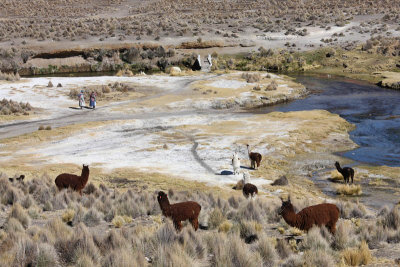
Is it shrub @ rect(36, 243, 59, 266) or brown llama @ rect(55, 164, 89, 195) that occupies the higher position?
shrub @ rect(36, 243, 59, 266)

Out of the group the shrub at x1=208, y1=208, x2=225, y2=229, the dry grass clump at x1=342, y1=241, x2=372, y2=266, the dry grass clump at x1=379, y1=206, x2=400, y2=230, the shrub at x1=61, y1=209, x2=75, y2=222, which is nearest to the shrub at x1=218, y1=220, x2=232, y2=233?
the shrub at x1=208, y1=208, x2=225, y2=229

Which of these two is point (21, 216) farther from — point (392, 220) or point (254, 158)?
point (254, 158)

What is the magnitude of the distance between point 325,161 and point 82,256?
18678 mm

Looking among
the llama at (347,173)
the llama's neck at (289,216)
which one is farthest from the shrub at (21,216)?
the llama at (347,173)

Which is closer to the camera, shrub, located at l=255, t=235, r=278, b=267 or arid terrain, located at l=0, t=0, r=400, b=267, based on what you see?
shrub, located at l=255, t=235, r=278, b=267

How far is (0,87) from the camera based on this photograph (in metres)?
44.9

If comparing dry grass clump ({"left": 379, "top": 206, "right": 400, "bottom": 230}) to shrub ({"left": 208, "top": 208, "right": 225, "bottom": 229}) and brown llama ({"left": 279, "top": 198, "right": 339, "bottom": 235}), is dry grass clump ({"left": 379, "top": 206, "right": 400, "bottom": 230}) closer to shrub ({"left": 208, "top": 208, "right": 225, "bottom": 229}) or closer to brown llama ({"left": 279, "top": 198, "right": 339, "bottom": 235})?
brown llama ({"left": 279, "top": 198, "right": 339, "bottom": 235})

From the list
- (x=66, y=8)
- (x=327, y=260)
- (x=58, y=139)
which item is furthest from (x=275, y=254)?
(x=66, y=8)

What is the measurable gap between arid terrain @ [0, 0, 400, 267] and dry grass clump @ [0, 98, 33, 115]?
0.62ft

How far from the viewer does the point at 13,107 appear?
117 ft

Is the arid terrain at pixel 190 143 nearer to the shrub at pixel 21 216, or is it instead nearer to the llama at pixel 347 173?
the shrub at pixel 21 216

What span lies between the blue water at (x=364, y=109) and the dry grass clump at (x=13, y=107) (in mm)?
22604

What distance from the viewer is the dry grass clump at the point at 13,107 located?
3494 cm

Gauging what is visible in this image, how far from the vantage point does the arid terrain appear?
365 inches
